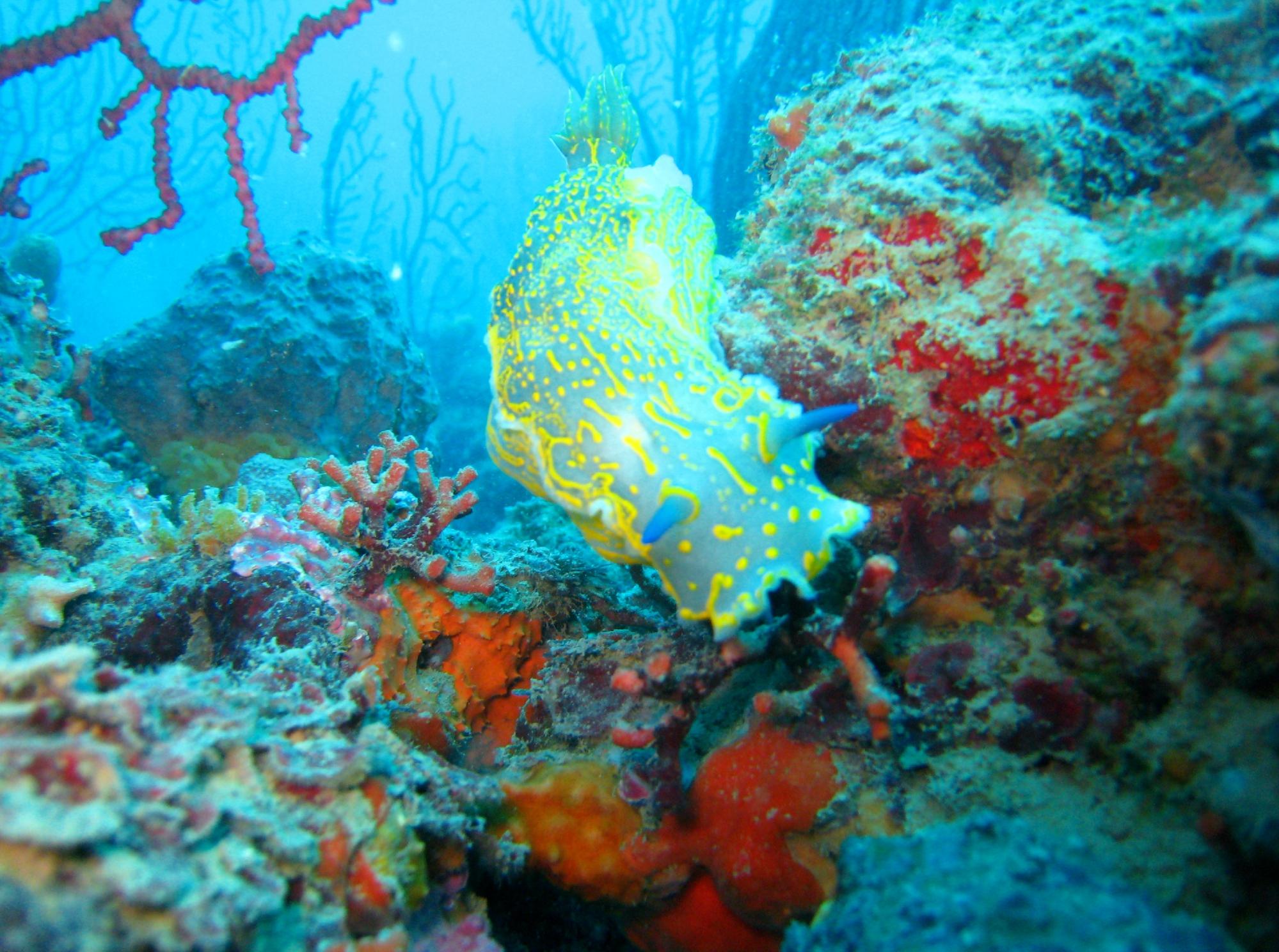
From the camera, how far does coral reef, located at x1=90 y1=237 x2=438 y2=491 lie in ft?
20.6

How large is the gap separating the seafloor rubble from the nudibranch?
40 centimetres

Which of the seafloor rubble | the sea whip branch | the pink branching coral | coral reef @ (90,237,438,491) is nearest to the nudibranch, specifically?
the seafloor rubble

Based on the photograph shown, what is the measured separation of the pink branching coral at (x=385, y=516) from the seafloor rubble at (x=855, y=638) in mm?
30

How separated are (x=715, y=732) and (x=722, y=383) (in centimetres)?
181

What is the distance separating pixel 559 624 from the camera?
3.95m

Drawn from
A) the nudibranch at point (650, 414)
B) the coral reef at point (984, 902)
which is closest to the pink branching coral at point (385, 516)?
the nudibranch at point (650, 414)

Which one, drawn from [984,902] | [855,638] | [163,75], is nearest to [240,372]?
[163,75]

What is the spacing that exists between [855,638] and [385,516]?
8.86ft

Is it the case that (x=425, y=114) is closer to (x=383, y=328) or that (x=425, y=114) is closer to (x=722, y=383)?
(x=383, y=328)

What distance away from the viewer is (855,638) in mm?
2332

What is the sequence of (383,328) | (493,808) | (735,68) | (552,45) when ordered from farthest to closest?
(552,45), (735,68), (383,328), (493,808)

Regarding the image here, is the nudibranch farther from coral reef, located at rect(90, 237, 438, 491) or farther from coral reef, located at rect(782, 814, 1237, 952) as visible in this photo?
coral reef, located at rect(90, 237, 438, 491)

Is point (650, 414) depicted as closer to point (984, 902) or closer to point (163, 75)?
point (984, 902)

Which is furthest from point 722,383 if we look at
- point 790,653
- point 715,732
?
point 715,732
